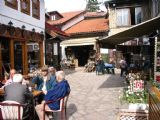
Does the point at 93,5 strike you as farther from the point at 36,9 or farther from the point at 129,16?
the point at 36,9

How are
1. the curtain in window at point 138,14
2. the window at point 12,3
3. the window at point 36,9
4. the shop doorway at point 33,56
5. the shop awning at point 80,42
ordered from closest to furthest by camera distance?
the window at point 12,3 < the shop doorway at point 33,56 < the window at point 36,9 < the curtain in window at point 138,14 < the shop awning at point 80,42

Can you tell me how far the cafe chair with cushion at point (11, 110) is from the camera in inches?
225

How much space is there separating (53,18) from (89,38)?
739 cm

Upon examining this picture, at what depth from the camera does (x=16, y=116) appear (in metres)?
5.81

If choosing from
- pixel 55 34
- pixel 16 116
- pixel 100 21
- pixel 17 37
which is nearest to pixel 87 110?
pixel 16 116

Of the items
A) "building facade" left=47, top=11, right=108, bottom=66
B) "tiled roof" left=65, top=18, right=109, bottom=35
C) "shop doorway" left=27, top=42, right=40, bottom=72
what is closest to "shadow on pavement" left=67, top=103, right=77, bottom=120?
"shop doorway" left=27, top=42, right=40, bottom=72

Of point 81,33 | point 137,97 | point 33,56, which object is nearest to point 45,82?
point 137,97

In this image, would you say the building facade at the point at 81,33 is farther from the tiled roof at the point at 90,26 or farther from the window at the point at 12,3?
the window at the point at 12,3

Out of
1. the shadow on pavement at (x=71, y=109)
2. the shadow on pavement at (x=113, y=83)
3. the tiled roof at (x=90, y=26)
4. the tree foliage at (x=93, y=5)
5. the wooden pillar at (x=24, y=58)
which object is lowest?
the shadow on pavement at (x=71, y=109)

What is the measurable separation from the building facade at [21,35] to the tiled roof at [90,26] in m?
14.0

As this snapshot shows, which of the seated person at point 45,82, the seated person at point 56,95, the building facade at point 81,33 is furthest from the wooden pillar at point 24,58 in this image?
the building facade at point 81,33

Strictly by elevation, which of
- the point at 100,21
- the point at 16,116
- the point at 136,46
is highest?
the point at 100,21

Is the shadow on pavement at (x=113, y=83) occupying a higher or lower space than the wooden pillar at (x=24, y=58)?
lower

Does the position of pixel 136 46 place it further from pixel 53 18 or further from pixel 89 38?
pixel 53 18
